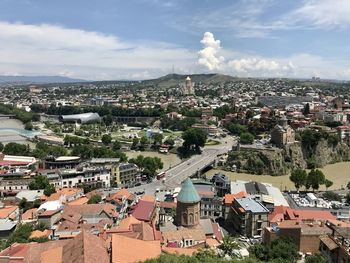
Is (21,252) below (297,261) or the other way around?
the other way around

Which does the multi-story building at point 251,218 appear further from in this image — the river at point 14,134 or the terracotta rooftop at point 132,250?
the river at point 14,134

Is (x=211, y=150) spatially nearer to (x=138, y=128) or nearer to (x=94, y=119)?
(x=138, y=128)

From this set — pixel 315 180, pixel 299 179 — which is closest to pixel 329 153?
pixel 315 180

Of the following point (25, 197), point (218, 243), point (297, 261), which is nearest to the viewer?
point (297, 261)

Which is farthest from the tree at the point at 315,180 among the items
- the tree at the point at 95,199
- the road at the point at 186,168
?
the tree at the point at 95,199

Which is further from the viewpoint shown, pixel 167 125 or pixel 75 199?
pixel 167 125

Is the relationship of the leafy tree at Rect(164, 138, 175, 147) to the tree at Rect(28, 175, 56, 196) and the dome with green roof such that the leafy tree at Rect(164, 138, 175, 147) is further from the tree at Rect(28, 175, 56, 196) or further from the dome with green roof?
the dome with green roof

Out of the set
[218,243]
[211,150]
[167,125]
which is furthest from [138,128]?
[218,243]

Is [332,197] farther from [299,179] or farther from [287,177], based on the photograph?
[287,177]
